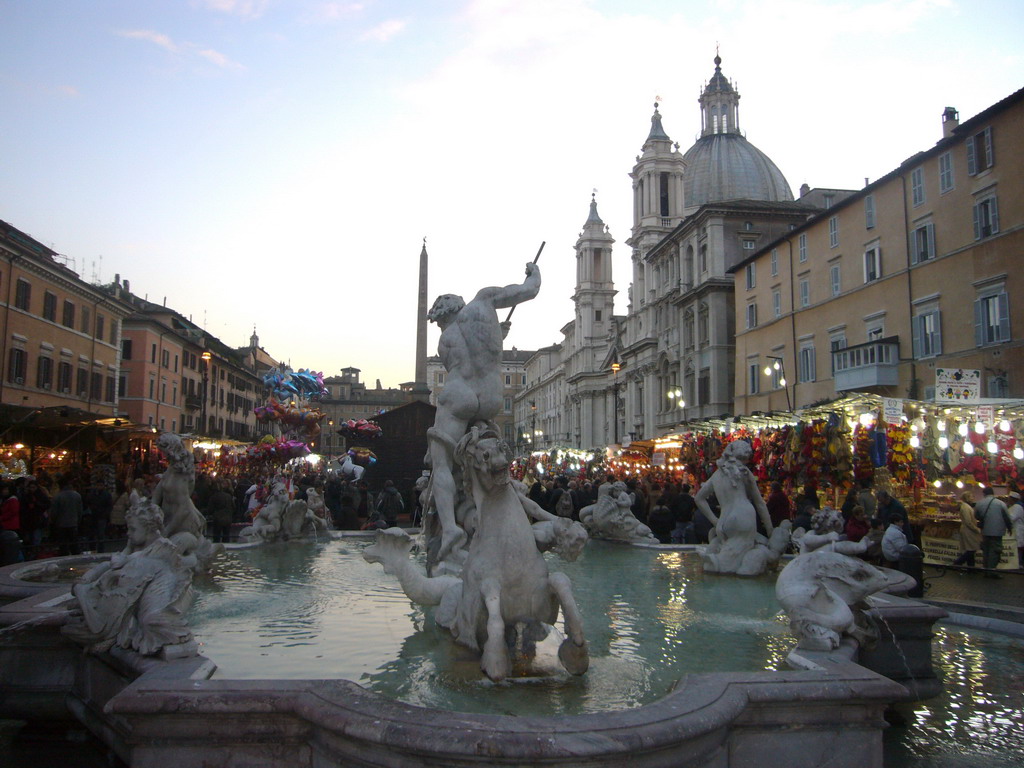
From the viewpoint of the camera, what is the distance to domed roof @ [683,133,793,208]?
63375 millimetres

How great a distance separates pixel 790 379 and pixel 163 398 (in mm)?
35230

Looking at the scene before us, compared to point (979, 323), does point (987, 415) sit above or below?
below

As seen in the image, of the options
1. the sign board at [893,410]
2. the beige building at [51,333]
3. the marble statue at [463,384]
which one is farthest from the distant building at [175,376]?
the marble statue at [463,384]

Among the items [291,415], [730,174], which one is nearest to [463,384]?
[291,415]

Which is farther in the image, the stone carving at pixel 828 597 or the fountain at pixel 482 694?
the stone carving at pixel 828 597

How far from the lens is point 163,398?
156ft

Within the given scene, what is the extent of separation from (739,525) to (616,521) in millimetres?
2930

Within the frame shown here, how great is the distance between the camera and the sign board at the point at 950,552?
502 inches

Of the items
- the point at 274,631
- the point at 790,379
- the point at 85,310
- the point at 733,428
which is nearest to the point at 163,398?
the point at 85,310

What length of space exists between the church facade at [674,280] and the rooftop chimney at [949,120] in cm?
1647

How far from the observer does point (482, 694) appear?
3.62 metres

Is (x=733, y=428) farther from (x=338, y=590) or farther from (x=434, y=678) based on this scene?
(x=434, y=678)

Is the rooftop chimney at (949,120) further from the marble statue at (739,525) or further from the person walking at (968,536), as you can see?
the marble statue at (739,525)

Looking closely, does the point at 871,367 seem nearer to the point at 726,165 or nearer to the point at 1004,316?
the point at 1004,316
